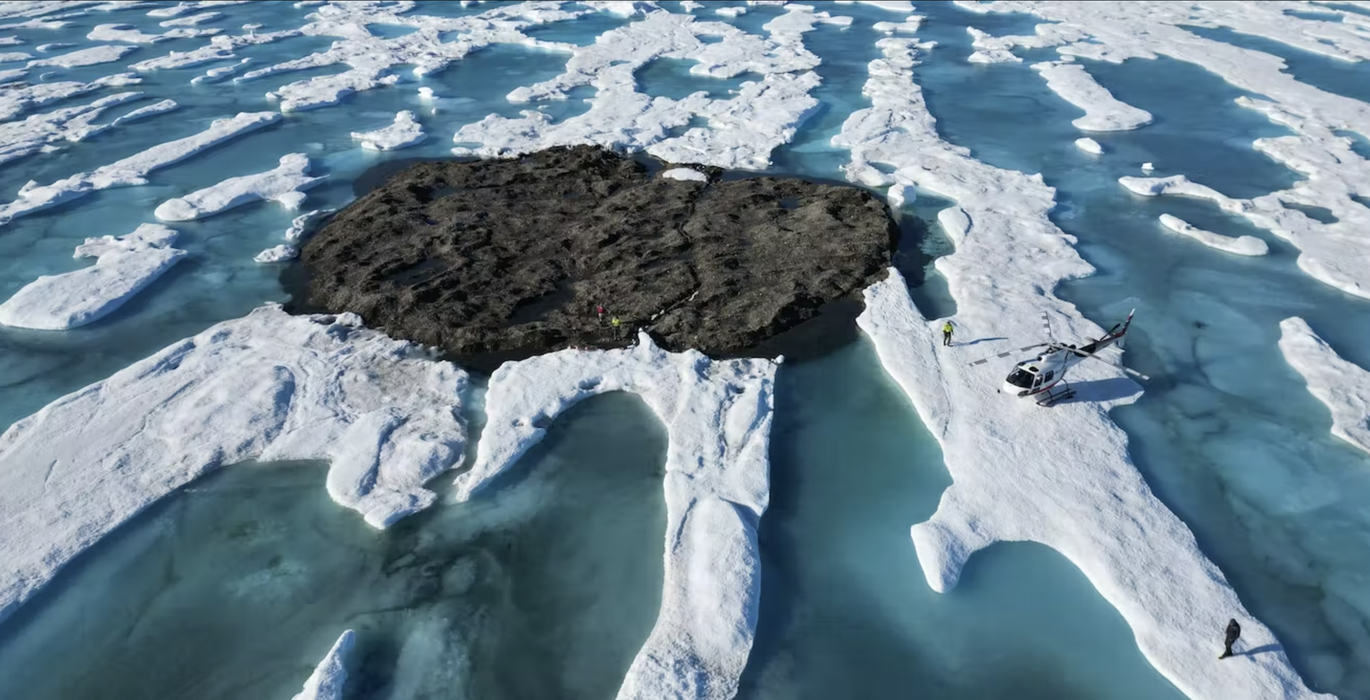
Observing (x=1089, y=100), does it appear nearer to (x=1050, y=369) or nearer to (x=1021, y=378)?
(x=1050, y=369)

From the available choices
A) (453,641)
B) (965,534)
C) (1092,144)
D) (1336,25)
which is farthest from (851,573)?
(1336,25)

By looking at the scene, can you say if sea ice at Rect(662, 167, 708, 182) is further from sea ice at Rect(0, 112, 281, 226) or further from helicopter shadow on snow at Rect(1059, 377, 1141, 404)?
sea ice at Rect(0, 112, 281, 226)

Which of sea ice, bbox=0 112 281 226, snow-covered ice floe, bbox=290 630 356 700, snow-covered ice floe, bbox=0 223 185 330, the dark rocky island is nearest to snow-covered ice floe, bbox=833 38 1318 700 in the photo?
the dark rocky island

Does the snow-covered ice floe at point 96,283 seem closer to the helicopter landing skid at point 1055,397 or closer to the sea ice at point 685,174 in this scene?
the sea ice at point 685,174

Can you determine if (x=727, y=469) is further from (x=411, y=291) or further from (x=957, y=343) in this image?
(x=411, y=291)

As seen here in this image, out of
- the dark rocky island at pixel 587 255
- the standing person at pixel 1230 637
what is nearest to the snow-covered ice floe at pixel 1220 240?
the dark rocky island at pixel 587 255

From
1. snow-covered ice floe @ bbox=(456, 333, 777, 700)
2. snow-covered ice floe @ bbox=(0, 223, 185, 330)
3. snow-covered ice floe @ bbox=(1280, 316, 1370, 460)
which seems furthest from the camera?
snow-covered ice floe @ bbox=(0, 223, 185, 330)
